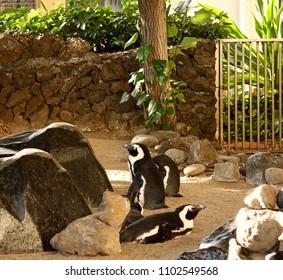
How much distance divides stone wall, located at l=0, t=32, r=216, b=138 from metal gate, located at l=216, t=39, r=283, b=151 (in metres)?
0.18

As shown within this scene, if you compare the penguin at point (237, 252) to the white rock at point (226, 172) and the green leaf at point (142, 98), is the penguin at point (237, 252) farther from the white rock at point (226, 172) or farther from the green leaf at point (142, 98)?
the green leaf at point (142, 98)

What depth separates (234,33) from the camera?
10.9 m

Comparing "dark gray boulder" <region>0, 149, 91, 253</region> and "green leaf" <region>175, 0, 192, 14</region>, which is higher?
"green leaf" <region>175, 0, 192, 14</region>

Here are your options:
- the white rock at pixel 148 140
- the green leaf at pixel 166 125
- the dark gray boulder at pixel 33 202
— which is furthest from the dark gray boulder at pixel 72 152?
the green leaf at pixel 166 125

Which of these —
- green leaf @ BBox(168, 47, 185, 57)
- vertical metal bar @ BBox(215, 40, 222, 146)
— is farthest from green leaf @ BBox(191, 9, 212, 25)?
vertical metal bar @ BBox(215, 40, 222, 146)

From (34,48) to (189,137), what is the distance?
2062 millimetres

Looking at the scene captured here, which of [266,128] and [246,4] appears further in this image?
[246,4]

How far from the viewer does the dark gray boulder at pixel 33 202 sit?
4992mm

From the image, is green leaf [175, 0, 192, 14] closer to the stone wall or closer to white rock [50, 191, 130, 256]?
the stone wall

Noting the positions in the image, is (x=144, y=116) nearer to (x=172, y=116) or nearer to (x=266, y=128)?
(x=172, y=116)

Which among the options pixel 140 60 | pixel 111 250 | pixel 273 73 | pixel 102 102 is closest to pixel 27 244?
pixel 111 250

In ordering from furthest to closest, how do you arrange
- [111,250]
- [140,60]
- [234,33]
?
[234,33] → [140,60] → [111,250]

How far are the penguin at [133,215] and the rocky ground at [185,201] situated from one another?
0.22 m

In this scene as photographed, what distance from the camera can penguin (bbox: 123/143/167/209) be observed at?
6227 millimetres
